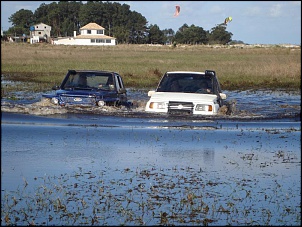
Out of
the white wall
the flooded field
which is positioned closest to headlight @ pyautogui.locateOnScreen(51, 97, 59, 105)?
the flooded field

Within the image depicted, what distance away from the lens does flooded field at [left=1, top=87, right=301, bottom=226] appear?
6.99 meters

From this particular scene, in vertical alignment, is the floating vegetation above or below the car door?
below

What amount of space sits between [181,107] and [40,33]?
4201 cm

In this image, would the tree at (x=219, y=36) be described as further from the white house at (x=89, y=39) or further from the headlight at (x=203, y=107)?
the headlight at (x=203, y=107)

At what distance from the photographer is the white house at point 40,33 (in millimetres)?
49438

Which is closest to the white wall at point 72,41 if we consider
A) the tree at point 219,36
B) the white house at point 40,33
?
the white house at point 40,33

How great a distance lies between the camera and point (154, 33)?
70.9 metres

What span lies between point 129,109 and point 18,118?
3547 mm

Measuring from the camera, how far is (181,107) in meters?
15.7

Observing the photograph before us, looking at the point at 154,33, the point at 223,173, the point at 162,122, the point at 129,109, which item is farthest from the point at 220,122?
the point at 154,33

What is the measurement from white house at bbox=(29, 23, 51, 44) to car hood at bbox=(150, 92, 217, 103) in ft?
107

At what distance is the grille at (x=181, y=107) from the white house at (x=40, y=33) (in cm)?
3329

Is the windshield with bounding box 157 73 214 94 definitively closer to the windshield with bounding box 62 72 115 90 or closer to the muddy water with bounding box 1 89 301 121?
the muddy water with bounding box 1 89 301 121

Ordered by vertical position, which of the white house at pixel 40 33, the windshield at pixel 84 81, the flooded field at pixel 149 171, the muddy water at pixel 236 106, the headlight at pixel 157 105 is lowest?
the muddy water at pixel 236 106
